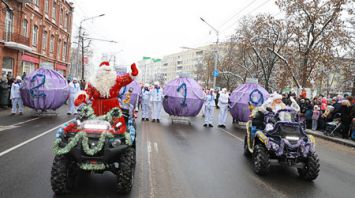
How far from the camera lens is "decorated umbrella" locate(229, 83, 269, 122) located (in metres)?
15.4

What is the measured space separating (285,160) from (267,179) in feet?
1.88

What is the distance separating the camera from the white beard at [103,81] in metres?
6.33

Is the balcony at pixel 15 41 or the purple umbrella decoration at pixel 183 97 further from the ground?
the balcony at pixel 15 41

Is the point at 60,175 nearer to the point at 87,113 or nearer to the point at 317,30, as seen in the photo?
the point at 87,113

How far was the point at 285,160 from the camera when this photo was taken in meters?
7.18

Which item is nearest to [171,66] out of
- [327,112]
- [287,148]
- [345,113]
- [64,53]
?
[64,53]

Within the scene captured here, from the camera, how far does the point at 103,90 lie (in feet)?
20.7

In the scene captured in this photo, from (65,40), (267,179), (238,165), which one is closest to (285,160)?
(267,179)

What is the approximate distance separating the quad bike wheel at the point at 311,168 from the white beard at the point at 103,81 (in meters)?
4.40

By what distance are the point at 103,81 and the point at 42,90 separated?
9.72 m

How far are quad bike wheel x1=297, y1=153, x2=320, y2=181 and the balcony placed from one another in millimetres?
23818

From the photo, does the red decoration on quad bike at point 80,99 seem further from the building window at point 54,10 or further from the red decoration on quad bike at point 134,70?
the building window at point 54,10

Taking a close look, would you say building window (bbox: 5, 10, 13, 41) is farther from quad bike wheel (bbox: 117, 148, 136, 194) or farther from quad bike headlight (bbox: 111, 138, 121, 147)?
quad bike wheel (bbox: 117, 148, 136, 194)

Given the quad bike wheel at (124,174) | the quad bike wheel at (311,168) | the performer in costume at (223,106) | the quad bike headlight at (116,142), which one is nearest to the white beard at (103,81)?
the quad bike headlight at (116,142)
